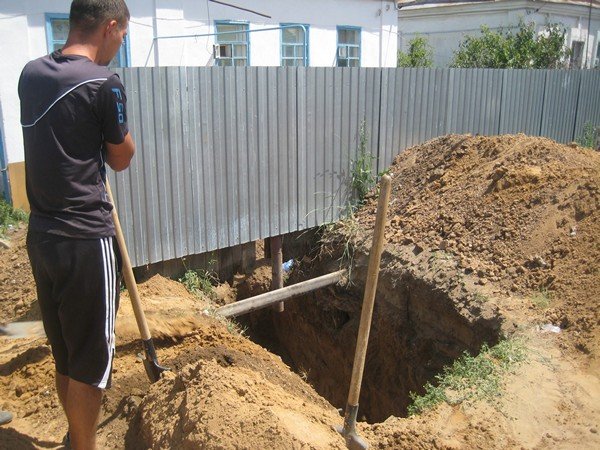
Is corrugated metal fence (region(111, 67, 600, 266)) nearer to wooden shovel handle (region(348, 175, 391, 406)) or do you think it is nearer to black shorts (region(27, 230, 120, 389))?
black shorts (region(27, 230, 120, 389))

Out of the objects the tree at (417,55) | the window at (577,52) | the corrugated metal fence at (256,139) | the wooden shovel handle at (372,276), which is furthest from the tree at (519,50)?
the wooden shovel handle at (372,276)

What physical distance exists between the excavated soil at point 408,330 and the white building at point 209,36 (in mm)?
3027

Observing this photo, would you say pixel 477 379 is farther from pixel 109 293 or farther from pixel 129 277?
pixel 109 293

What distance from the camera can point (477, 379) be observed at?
13.9 feet

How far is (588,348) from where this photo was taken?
458 centimetres

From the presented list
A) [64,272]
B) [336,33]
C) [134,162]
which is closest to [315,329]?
[134,162]

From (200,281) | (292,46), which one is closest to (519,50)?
(292,46)

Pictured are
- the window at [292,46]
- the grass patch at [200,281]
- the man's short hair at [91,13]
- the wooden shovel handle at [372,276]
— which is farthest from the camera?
the window at [292,46]

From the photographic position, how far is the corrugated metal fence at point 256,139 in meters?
5.25

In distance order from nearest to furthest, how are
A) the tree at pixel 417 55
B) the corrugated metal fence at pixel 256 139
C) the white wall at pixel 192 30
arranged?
the corrugated metal fence at pixel 256 139 → the white wall at pixel 192 30 → the tree at pixel 417 55

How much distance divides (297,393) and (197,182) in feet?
8.49

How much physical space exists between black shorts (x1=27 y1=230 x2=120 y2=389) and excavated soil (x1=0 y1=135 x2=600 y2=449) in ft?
1.98

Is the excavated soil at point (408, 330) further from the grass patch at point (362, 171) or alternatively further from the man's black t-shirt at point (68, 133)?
the man's black t-shirt at point (68, 133)

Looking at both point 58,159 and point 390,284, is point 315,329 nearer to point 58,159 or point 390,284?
point 390,284
